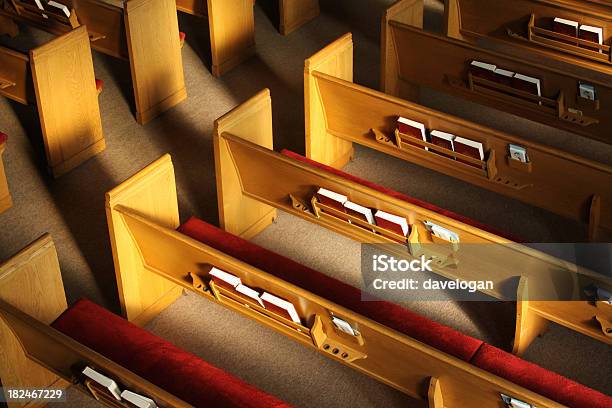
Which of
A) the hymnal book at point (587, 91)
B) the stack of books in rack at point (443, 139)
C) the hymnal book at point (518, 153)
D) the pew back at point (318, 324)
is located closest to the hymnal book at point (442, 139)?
the stack of books in rack at point (443, 139)

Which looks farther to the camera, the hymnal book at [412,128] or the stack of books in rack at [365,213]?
the hymnal book at [412,128]

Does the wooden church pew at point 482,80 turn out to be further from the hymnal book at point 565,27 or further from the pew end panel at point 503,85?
the hymnal book at point 565,27

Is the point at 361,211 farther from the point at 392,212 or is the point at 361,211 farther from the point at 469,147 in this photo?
the point at 469,147

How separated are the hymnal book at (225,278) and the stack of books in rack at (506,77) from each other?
204cm

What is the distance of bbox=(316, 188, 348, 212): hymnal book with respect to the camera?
4.77m

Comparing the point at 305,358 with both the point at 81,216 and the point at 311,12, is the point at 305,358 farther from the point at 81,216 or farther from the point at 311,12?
the point at 311,12

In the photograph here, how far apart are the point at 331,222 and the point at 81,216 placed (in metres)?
1.46

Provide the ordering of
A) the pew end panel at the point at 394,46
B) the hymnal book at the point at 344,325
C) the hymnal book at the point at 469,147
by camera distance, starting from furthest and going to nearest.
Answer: the pew end panel at the point at 394,46, the hymnal book at the point at 469,147, the hymnal book at the point at 344,325

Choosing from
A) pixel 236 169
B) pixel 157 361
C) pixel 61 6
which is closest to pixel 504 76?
pixel 236 169

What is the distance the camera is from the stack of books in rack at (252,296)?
13.9 feet

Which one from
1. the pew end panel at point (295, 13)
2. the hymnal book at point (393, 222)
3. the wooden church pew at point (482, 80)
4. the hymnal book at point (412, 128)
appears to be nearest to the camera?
the hymnal book at point (393, 222)

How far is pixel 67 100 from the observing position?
5703 mm

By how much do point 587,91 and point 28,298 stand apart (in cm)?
295

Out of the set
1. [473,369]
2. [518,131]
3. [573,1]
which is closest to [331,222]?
[473,369]
